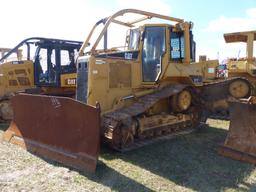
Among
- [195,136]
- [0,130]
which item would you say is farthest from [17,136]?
[195,136]

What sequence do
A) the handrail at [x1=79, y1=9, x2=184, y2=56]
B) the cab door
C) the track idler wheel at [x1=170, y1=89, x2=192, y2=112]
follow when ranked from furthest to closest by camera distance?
the track idler wheel at [x1=170, y1=89, x2=192, y2=112] → the cab door → the handrail at [x1=79, y1=9, x2=184, y2=56]

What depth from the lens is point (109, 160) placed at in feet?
20.5

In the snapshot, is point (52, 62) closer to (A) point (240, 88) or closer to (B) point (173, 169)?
(A) point (240, 88)

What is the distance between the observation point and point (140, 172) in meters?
5.61

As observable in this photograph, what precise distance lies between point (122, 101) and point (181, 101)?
1561mm

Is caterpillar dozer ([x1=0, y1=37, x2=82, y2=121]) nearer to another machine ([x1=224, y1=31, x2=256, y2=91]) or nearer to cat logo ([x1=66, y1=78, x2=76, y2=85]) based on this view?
cat logo ([x1=66, y1=78, x2=76, y2=85])

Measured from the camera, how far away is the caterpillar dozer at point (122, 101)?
19.8ft

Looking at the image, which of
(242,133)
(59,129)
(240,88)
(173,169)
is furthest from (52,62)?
(242,133)

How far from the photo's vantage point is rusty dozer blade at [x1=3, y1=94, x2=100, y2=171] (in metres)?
5.73

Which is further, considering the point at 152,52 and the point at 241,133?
the point at 152,52

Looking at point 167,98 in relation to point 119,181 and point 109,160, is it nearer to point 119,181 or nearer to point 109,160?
point 109,160

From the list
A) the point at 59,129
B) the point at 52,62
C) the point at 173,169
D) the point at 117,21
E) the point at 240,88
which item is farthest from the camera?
the point at 52,62

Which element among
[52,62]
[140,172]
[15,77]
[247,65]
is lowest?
[140,172]

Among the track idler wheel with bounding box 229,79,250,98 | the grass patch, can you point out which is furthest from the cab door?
the track idler wheel with bounding box 229,79,250,98
